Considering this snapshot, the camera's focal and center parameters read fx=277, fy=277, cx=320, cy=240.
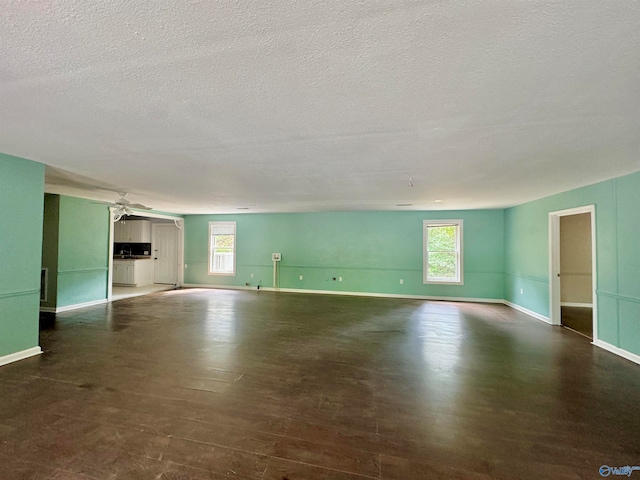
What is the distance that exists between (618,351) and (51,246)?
938cm

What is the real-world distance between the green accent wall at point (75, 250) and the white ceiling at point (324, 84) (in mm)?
3173

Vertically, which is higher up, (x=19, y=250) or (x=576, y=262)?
(x=19, y=250)

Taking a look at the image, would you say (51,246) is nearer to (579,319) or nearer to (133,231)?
(133,231)

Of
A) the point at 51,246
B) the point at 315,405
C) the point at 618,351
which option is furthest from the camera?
the point at 51,246

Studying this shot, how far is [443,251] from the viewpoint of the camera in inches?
282

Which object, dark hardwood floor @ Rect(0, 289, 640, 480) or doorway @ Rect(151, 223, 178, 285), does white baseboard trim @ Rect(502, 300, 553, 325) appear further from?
doorway @ Rect(151, 223, 178, 285)

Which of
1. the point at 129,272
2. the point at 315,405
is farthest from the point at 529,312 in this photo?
the point at 129,272

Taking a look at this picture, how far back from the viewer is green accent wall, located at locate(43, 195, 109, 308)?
5.45m

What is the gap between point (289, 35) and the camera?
3.97ft

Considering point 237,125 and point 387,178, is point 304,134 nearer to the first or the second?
point 237,125

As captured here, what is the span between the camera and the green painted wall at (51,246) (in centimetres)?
543

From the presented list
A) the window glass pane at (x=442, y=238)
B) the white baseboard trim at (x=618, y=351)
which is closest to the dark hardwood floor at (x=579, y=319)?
the white baseboard trim at (x=618, y=351)

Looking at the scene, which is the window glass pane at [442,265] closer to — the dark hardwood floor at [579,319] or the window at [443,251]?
the window at [443,251]

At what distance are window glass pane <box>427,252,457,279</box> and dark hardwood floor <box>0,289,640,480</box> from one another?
277 cm
